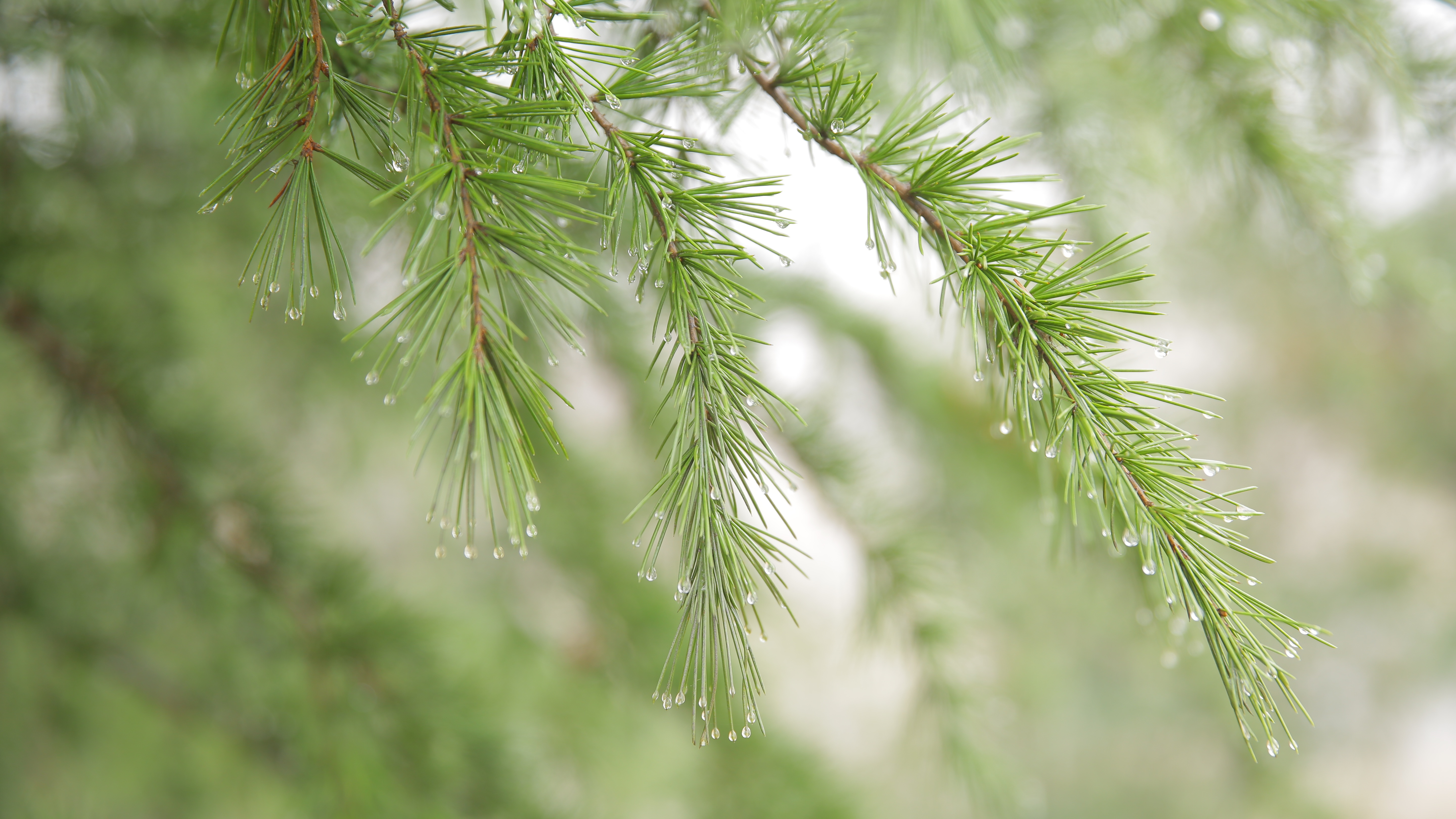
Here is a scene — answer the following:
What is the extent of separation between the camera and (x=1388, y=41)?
0.59 m

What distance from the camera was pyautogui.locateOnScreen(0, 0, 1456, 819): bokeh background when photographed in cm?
62

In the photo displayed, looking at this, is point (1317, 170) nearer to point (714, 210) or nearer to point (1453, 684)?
point (714, 210)

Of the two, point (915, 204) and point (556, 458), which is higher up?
point (915, 204)

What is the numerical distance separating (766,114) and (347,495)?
1618mm

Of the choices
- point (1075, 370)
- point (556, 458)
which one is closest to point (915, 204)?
point (1075, 370)

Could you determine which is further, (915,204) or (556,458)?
(556,458)

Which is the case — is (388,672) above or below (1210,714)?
below

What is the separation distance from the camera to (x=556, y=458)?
0.91m

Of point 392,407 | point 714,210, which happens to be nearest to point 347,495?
point 392,407

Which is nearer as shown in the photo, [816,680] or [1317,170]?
[1317,170]

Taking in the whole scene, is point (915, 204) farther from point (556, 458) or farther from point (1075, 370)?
point (556, 458)

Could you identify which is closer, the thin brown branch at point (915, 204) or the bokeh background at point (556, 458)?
the thin brown branch at point (915, 204)

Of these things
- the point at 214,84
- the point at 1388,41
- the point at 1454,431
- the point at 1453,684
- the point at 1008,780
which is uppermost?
the point at 1454,431

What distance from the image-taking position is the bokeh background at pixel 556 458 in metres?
0.62
